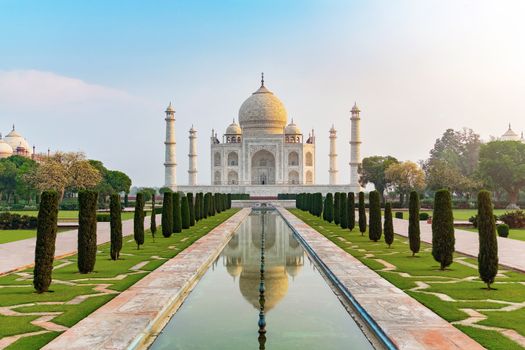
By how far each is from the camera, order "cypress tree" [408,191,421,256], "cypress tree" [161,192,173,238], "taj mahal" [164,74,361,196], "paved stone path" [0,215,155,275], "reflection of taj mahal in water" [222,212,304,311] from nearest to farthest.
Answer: "reflection of taj mahal in water" [222,212,304,311]
"paved stone path" [0,215,155,275]
"cypress tree" [408,191,421,256]
"cypress tree" [161,192,173,238]
"taj mahal" [164,74,361,196]

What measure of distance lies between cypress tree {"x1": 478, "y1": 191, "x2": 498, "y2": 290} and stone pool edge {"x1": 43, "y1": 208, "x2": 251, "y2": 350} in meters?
4.57

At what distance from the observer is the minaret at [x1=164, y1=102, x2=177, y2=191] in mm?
54625

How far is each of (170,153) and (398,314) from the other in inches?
1945

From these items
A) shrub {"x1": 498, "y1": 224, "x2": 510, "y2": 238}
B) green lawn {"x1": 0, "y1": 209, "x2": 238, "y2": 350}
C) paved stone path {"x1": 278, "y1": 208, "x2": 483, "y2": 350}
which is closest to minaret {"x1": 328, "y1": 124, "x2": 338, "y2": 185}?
shrub {"x1": 498, "y1": 224, "x2": 510, "y2": 238}

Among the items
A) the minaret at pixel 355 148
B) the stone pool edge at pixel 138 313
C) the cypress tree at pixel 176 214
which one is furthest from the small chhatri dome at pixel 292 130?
the stone pool edge at pixel 138 313

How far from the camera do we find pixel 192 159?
2331 inches

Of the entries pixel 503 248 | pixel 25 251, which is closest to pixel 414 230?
pixel 503 248

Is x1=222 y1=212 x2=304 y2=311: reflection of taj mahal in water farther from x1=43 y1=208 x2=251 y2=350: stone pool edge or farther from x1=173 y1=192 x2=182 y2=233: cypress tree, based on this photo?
x1=173 y1=192 x2=182 y2=233: cypress tree

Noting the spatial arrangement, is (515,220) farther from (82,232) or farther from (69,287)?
(69,287)

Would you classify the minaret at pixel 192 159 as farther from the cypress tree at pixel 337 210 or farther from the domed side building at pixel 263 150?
the cypress tree at pixel 337 210

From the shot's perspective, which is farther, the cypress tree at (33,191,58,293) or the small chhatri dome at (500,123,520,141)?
the small chhatri dome at (500,123,520,141)

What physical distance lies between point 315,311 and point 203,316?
4.95 ft

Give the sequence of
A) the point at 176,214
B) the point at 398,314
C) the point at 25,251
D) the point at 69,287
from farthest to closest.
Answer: the point at 176,214
the point at 25,251
the point at 69,287
the point at 398,314

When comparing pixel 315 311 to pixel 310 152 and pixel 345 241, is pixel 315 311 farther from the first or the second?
pixel 310 152
